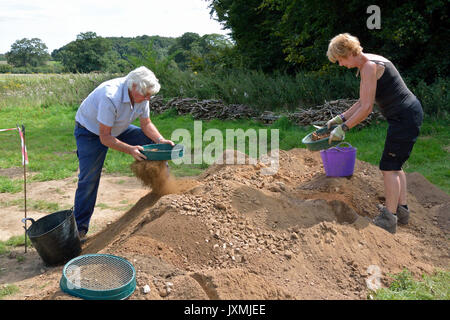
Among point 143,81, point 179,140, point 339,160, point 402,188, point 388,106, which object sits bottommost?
point 179,140

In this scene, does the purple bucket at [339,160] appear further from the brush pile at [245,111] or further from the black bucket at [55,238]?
the brush pile at [245,111]

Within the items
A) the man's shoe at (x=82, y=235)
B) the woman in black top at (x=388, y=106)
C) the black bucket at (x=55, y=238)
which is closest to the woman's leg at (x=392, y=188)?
the woman in black top at (x=388, y=106)

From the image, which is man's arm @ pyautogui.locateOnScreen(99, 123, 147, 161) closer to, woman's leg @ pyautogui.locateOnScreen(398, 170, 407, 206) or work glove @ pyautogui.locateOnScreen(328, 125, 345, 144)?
work glove @ pyautogui.locateOnScreen(328, 125, 345, 144)

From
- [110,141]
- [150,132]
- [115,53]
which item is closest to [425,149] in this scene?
[150,132]

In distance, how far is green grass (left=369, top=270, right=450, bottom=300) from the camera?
9.86 feet

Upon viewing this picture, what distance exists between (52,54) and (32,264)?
73.5 m

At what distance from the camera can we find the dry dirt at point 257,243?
297 cm

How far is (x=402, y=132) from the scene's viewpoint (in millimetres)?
3885

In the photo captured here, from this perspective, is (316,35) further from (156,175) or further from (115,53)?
(115,53)

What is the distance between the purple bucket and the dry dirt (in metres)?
0.10

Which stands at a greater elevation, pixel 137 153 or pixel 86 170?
pixel 137 153

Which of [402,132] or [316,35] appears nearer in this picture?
[402,132]

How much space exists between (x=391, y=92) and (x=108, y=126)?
8.87 feet

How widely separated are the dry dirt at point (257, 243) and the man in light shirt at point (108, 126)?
0.51m
